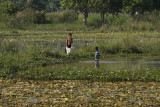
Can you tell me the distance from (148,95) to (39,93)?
3.50 m

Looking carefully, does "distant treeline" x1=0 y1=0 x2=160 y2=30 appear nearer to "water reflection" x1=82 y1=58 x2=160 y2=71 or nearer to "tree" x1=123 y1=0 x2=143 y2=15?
"tree" x1=123 y1=0 x2=143 y2=15

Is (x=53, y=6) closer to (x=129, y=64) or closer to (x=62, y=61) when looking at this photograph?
(x=62, y=61)

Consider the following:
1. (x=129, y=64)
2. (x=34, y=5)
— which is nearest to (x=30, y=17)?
(x=129, y=64)

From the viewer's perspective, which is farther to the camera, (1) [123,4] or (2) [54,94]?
(1) [123,4]

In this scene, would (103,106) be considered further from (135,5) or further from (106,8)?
(135,5)

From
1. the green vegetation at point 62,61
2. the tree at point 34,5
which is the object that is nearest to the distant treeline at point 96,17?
the green vegetation at point 62,61

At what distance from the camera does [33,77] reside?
650 inches

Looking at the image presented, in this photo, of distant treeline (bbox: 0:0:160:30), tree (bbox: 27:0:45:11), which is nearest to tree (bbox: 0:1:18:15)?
distant treeline (bbox: 0:0:160:30)

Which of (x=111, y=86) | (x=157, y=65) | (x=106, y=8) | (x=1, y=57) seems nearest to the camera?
(x=111, y=86)

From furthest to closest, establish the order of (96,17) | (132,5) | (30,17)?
(96,17) → (132,5) → (30,17)

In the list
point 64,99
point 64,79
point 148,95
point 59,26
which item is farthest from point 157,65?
point 59,26

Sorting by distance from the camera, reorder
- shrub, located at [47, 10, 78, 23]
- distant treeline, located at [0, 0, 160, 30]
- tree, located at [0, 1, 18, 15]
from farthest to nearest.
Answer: tree, located at [0, 1, 18, 15], shrub, located at [47, 10, 78, 23], distant treeline, located at [0, 0, 160, 30]

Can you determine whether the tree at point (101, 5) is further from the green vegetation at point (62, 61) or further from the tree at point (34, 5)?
the tree at point (34, 5)

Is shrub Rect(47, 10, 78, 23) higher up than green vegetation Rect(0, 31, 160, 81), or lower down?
lower down
